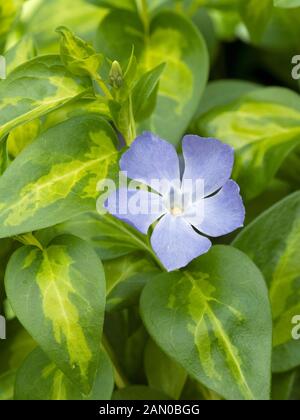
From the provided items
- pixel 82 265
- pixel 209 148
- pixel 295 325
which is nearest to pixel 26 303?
pixel 82 265

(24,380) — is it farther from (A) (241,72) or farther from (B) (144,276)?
(A) (241,72)

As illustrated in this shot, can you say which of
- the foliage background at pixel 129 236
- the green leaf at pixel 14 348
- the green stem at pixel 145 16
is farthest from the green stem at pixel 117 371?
the green stem at pixel 145 16

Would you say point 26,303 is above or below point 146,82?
below

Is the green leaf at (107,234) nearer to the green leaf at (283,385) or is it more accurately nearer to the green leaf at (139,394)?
the green leaf at (139,394)

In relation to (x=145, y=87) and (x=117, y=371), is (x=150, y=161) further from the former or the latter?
(x=117, y=371)

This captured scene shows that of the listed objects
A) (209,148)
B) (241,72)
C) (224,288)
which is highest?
(209,148)

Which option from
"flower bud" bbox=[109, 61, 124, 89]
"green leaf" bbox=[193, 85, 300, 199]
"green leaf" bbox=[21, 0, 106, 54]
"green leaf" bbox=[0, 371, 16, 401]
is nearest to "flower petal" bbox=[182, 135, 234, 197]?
"flower bud" bbox=[109, 61, 124, 89]

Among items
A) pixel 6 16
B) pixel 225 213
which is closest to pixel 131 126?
pixel 225 213
